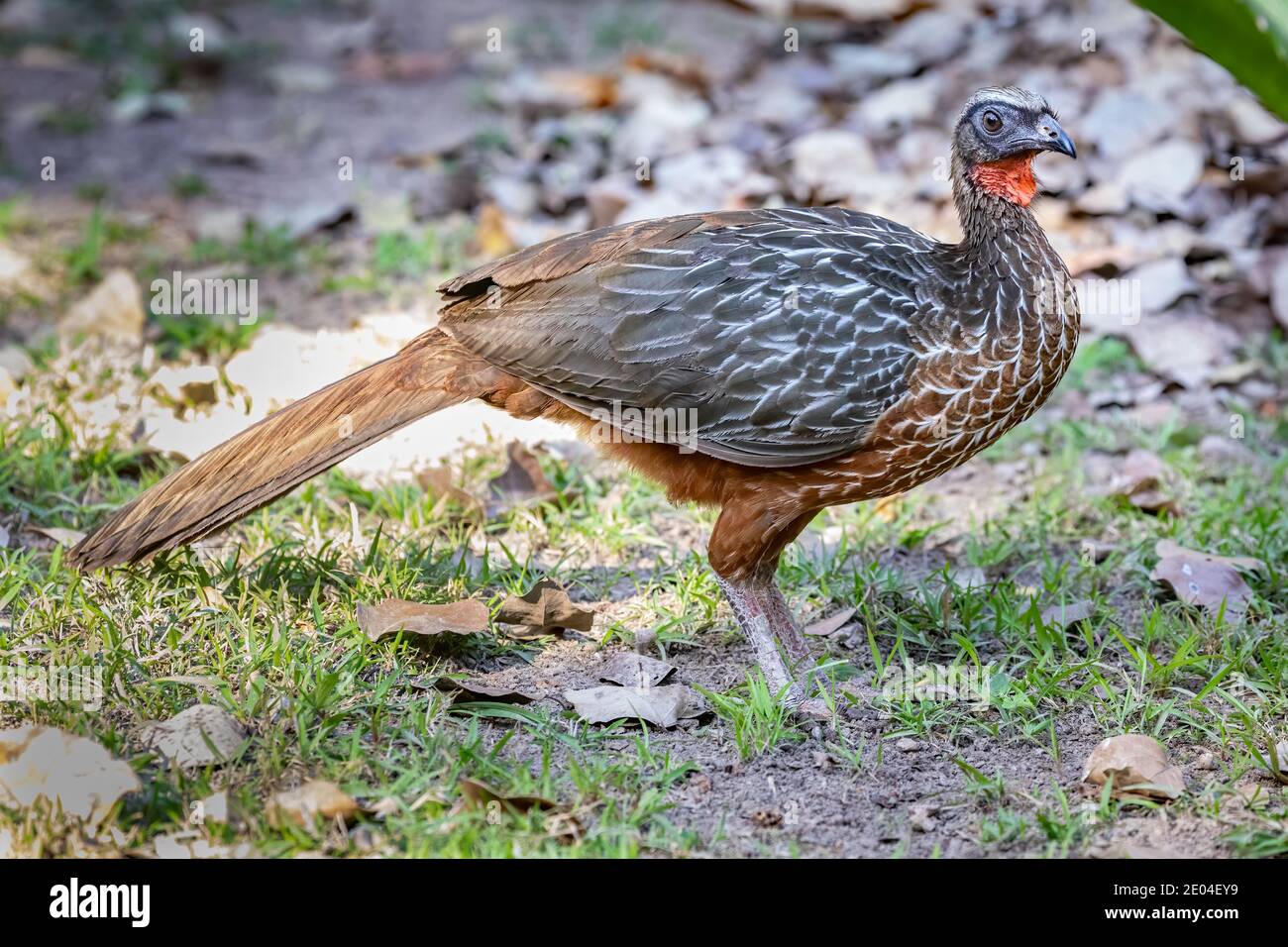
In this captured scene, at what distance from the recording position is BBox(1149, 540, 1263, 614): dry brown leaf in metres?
4.55

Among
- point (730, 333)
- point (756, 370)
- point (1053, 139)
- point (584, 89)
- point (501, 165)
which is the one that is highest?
point (584, 89)

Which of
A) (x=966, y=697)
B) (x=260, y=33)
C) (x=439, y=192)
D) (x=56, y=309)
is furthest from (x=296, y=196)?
(x=966, y=697)

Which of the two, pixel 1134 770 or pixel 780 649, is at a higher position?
pixel 780 649

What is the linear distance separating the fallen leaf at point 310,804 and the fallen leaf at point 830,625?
174 centimetres

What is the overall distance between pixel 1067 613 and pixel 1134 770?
37.8 inches

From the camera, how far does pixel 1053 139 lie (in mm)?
4203

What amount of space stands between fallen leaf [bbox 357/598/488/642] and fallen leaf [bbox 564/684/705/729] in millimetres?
359

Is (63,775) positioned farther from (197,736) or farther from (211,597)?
(211,597)

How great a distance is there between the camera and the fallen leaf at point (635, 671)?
4.09 meters

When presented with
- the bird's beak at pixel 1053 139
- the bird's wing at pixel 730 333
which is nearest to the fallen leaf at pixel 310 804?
the bird's wing at pixel 730 333

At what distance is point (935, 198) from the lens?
7.29m

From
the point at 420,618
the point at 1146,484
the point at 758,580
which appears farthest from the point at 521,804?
the point at 1146,484

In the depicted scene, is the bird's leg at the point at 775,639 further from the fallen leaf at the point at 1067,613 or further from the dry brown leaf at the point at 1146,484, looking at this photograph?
the dry brown leaf at the point at 1146,484

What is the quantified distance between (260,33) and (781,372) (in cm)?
743
